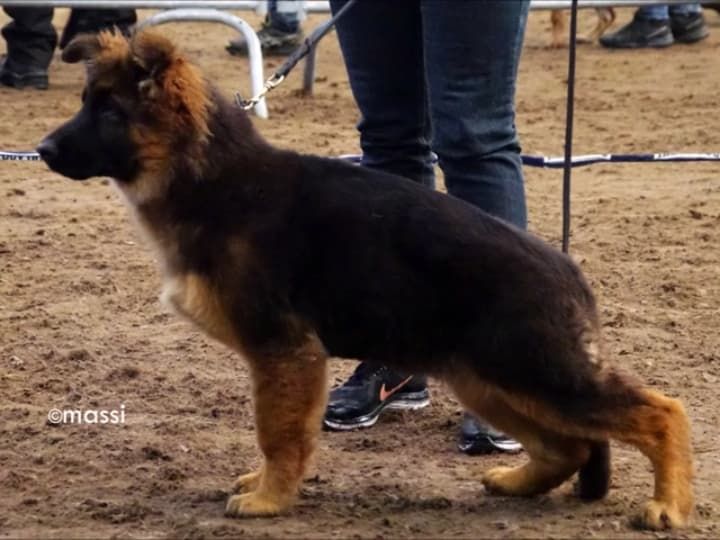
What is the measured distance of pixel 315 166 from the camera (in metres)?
4.29

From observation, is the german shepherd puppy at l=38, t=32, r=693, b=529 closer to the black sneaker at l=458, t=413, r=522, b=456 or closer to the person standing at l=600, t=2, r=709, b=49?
the black sneaker at l=458, t=413, r=522, b=456

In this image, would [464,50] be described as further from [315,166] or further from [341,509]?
[341,509]

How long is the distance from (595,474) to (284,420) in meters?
0.92

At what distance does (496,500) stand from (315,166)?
1110 millimetres

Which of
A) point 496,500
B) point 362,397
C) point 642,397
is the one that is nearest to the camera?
point 642,397

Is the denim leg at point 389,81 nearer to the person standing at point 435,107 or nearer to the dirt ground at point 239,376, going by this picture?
the person standing at point 435,107

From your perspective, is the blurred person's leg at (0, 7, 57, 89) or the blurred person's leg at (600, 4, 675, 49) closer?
the blurred person's leg at (0, 7, 57, 89)

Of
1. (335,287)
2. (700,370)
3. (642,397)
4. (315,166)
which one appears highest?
(315,166)

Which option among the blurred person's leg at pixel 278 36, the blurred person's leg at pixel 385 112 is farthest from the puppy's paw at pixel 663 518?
the blurred person's leg at pixel 278 36

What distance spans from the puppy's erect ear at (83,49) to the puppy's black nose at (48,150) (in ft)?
0.86

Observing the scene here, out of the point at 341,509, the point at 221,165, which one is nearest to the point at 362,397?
the point at 341,509

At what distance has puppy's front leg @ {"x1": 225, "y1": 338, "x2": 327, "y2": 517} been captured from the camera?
4113 mm

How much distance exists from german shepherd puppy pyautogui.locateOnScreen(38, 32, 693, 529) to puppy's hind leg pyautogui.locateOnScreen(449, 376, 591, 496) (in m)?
0.06

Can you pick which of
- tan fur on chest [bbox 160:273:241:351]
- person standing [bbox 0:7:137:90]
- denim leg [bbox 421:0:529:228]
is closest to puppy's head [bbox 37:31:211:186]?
tan fur on chest [bbox 160:273:241:351]
